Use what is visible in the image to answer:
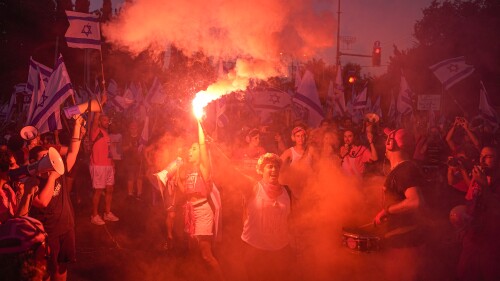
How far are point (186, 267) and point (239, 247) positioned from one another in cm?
114

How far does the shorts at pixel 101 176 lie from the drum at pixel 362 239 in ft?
18.3

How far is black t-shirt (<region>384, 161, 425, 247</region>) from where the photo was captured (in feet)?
14.4

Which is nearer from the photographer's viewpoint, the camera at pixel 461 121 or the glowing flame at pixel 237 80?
the glowing flame at pixel 237 80

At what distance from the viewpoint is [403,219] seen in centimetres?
440

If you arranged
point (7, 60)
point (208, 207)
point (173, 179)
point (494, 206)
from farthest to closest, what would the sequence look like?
point (7, 60), point (173, 179), point (208, 207), point (494, 206)

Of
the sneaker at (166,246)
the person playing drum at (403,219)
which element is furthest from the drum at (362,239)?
the sneaker at (166,246)

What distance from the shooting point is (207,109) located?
12.9 metres

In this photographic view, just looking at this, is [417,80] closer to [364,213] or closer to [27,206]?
[364,213]

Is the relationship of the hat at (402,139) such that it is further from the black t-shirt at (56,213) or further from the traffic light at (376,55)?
the traffic light at (376,55)

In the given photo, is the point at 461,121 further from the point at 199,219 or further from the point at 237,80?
the point at 199,219

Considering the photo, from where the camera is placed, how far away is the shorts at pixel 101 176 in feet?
28.9

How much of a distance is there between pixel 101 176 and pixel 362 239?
19.3 ft

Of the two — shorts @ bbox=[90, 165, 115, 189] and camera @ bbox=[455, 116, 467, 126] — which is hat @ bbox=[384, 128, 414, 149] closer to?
camera @ bbox=[455, 116, 467, 126]

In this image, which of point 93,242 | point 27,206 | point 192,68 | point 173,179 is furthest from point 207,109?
point 192,68
